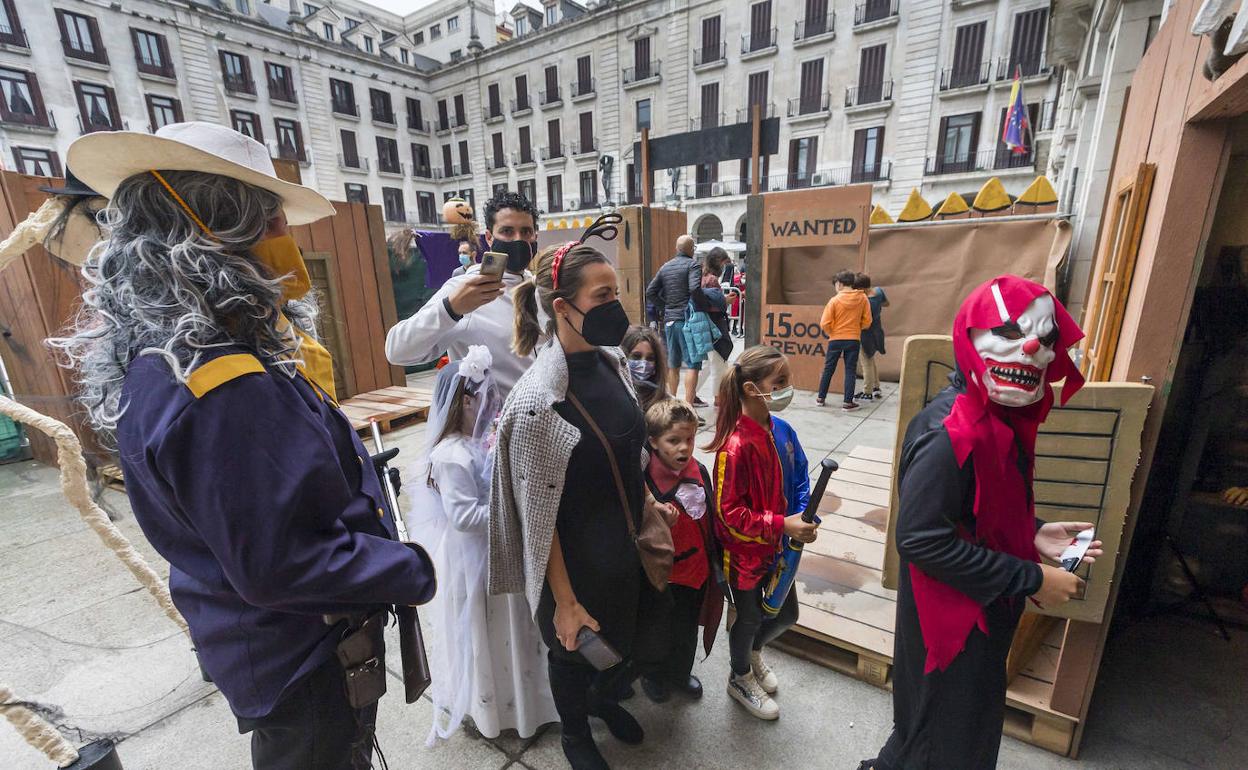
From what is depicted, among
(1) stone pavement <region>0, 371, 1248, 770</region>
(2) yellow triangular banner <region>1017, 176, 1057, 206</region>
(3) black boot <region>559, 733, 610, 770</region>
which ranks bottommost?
(1) stone pavement <region>0, 371, 1248, 770</region>

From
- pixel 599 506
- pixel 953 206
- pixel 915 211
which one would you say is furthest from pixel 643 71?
pixel 599 506

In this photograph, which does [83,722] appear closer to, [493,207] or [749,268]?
[493,207]

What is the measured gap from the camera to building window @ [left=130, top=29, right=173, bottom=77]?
2355 centimetres

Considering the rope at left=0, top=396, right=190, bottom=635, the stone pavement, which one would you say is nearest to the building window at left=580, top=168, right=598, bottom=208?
the stone pavement

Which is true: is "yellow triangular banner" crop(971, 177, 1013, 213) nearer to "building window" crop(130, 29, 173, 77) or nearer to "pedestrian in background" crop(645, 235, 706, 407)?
"pedestrian in background" crop(645, 235, 706, 407)

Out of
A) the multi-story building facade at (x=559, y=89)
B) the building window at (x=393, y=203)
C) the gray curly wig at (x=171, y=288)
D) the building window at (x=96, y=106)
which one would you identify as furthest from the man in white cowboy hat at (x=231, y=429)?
the building window at (x=393, y=203)

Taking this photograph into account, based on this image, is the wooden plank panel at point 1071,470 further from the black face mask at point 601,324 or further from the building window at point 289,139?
the building window at point 289,139

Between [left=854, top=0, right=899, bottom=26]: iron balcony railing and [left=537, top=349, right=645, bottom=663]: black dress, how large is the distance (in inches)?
1029

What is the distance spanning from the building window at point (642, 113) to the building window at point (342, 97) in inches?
691

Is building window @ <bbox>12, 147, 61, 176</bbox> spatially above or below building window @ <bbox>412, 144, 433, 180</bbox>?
below

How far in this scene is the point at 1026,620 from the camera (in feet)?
6.34

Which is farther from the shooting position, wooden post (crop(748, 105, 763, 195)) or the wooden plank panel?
wooden post (crop(748, 105, 763, 195))

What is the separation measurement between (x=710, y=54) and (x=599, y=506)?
1141 inches

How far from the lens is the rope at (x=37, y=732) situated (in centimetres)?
135
